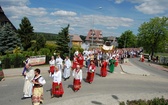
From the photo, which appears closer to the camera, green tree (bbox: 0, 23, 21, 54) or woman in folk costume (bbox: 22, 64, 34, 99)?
woman in folk costume (bbox: 22, 64, 34, 99)

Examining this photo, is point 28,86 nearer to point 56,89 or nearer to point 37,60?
point 56,89

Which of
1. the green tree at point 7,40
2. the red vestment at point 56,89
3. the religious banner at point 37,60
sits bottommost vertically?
the red vestment at point 56,89

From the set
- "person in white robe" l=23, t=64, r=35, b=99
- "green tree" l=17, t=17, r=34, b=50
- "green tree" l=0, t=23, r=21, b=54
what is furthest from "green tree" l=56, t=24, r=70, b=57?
"person in white robe" l=23, t=64, r=35, b=99

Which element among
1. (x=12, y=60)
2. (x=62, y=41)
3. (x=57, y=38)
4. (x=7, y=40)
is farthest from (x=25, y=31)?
(x=12, y=60)

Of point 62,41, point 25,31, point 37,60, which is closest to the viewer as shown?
point 37,60

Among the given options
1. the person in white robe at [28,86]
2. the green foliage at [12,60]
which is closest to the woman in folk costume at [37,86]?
the person in white robe at [28,86]

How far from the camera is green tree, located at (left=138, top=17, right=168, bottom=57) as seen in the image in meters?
54.7

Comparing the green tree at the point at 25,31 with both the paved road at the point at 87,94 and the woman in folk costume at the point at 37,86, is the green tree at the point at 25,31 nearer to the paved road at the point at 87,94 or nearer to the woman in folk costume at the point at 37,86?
the paved road at the point at 87,94

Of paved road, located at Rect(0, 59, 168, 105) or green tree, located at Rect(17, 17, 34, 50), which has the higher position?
green tree, located at Rect(17, 17, 34, 50)

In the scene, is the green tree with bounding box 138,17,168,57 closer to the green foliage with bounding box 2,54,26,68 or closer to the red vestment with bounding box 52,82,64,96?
the green foliage with bounding box 2,54,26,68

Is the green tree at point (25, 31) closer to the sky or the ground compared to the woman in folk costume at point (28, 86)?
closer to the sky

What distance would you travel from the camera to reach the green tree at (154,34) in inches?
Result: 2154

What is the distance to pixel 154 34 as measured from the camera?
56000 mm

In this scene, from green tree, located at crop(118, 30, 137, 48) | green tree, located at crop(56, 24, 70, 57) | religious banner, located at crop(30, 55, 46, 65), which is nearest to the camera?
religious banner, located at crop(30, 55, 46, 65)
